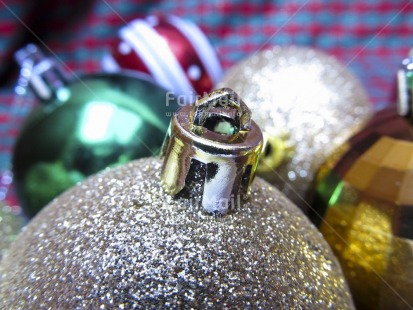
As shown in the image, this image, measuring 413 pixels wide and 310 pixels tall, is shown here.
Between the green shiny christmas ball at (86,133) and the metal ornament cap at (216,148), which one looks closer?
the metal ornament cap at (216,148)

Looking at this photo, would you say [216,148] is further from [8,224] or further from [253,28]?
[253,28]

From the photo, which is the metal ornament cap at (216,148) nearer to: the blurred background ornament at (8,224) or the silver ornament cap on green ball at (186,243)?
the silver ornament cap on green ball at (186,243)

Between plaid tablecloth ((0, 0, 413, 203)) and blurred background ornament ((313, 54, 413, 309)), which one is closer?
blurred background ornament ((313, 54, 413, 309))

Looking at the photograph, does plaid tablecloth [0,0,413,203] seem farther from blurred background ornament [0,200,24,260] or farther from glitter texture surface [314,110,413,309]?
glitter texture surface [314,110,413,309]

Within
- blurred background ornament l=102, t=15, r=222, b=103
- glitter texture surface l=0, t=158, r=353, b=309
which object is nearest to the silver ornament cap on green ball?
glitter texture surface l=0, t=158, r=353, b=309

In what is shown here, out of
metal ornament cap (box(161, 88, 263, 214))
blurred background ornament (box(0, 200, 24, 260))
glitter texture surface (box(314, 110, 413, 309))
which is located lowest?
blurred background ornament (box(0, 200, 24, 260))

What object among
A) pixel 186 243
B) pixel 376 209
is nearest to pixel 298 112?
pixel 376 209

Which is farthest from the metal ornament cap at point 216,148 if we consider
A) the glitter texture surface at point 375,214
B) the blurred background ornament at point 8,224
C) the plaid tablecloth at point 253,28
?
the plaid tablecloth at point 253,28

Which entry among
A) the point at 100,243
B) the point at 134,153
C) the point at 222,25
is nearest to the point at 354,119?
the point at 134,153
